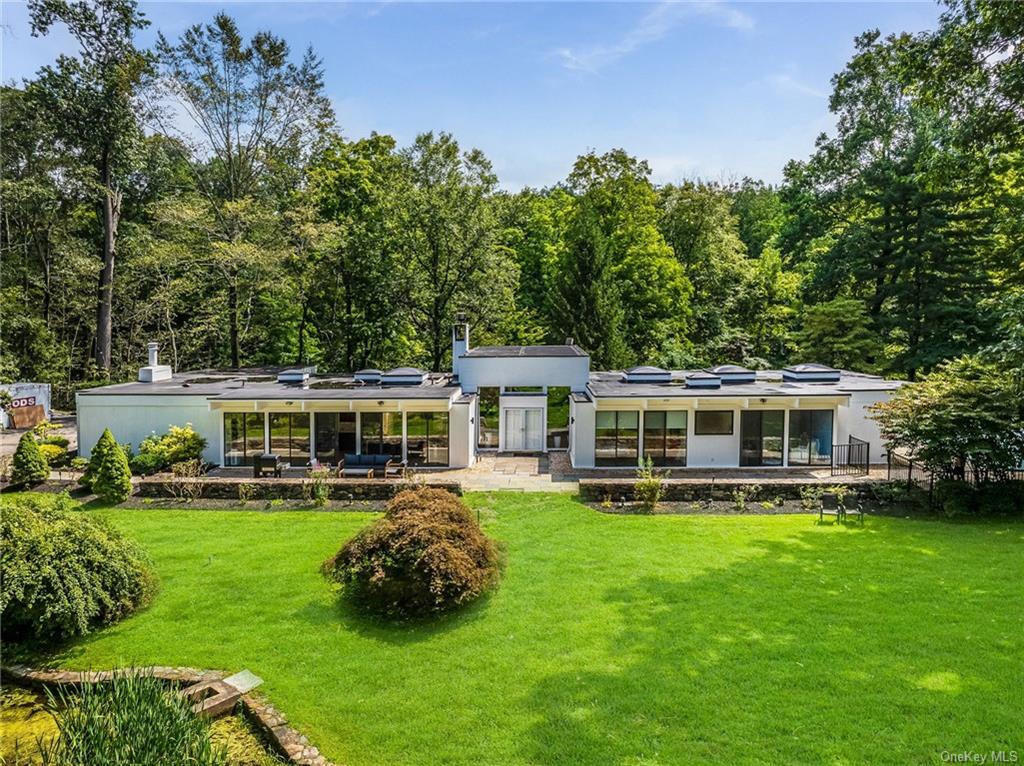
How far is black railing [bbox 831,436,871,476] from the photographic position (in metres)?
18.4

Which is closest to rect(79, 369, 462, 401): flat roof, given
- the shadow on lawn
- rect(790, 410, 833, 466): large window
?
rect(790, 410, 833, 466): large window

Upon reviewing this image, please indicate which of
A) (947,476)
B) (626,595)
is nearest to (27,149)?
(626,595)

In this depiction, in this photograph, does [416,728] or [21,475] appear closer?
[416,728]

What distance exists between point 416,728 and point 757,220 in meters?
50.5

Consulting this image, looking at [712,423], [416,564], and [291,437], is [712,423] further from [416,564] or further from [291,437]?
[291,437]

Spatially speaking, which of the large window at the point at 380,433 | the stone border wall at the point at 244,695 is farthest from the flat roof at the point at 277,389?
the stone border wall at the point at 244,695

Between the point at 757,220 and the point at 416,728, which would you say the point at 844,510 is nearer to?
the point at 416,728

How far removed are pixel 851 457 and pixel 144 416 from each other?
73.8 feet

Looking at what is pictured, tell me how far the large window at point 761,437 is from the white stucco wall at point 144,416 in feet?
55.2

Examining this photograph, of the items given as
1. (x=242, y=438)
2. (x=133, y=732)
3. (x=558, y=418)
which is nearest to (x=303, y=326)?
(x=242, y=438)

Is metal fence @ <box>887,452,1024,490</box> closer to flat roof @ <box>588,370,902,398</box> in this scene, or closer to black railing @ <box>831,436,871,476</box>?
black railing @ <box>831,436,871,476</box>

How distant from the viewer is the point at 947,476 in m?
15.0

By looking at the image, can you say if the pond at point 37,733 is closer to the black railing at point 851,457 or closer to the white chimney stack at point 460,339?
the white chimney stack at point 460,339

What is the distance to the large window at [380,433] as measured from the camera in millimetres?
19422
